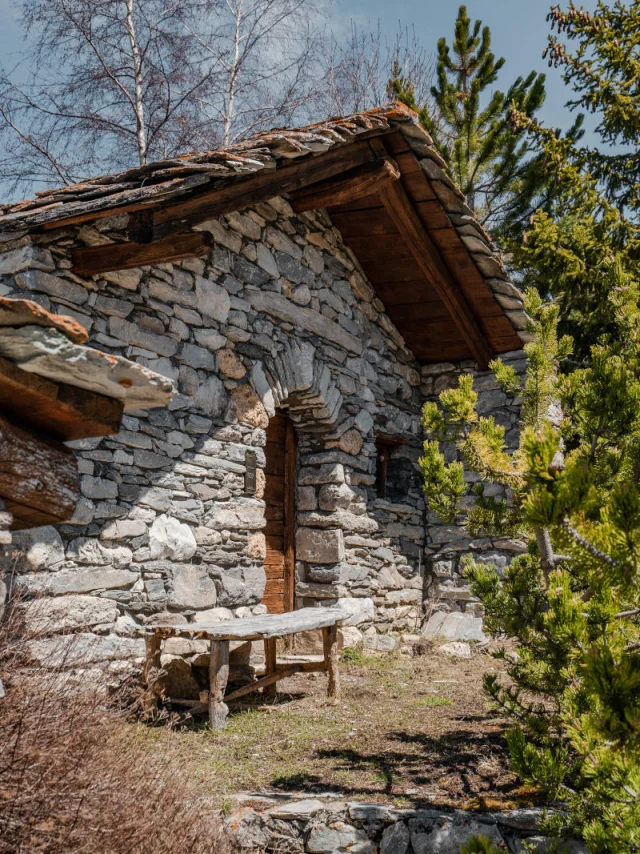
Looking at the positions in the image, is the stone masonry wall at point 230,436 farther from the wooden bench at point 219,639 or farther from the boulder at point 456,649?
the boulder at point 456,649

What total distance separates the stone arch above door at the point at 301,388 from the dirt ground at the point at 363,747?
7.68 ft

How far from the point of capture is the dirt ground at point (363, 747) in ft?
11.4

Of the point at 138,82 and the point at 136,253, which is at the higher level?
the point at 138,82

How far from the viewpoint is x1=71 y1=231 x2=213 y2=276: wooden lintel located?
459 cm

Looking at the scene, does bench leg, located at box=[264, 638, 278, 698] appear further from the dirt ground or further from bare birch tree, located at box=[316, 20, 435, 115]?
bare birch tree, located at box=[316, 20, 435, 115]

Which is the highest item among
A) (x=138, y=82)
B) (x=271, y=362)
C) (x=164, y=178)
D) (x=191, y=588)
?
(x=138, y=82)

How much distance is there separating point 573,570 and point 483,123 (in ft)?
30.2

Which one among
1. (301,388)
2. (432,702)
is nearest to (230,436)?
A: (301,388)

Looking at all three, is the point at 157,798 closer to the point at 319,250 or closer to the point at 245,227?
the point at 245,227

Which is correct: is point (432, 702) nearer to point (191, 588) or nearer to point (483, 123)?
point (191, 588)

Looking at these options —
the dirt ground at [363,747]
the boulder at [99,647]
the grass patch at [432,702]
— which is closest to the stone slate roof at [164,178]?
the boulder at [99,647]

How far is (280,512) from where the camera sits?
6844 millimetres

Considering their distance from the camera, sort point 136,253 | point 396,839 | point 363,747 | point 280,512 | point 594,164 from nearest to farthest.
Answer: point 396,839 → point 363,747 → point 136,253 → point 280,512 → point 594,164

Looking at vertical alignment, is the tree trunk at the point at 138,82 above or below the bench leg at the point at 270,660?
above
